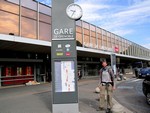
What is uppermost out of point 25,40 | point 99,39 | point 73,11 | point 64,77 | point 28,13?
point 28,13

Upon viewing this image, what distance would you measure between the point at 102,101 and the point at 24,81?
58.7ft

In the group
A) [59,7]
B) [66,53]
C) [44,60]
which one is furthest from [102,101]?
[44,60]

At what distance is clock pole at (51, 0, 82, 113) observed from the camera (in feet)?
28.8

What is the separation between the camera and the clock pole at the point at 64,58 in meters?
8.78

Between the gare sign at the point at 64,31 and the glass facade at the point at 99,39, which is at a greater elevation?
the glass facade at the point at 99,39

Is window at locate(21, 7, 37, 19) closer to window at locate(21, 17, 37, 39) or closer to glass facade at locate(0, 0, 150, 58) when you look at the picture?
glass facade at locate(0, 0, 150, 58)

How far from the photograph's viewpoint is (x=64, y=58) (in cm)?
898

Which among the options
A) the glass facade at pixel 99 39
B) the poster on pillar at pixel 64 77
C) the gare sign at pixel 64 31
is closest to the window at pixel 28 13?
the glass facade at pixel 99 39

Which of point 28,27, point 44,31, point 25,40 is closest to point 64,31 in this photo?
point 25,40

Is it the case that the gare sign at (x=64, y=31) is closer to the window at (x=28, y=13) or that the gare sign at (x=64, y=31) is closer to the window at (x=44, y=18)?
the window at (x=28, y=13)

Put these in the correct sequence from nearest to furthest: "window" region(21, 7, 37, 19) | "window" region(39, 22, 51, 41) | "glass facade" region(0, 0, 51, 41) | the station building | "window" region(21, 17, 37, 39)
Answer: "glass facade" region(0, 0, 51, 41), the station building, "window" region(21, 17, 37, 39), "window" region(21, 7, 37, 19), "window" region(39, 22, 51, 41)

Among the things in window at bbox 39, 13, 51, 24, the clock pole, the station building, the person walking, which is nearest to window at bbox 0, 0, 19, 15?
the station building

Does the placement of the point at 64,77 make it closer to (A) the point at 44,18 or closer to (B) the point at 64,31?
(B) the point at 64,31

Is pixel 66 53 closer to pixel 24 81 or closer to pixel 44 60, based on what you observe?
pixel 24 81
